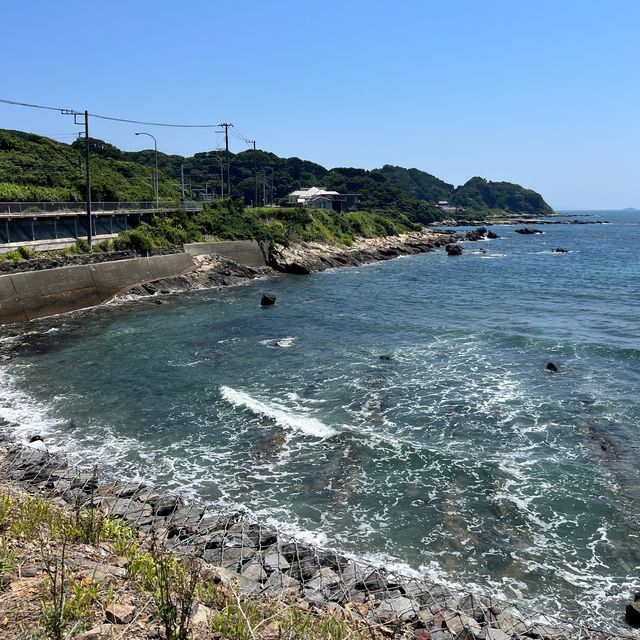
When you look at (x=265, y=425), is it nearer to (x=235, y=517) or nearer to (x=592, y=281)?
(x=235, y=517)

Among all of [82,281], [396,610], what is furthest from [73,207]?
[396,610]

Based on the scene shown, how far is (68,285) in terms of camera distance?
35031mm

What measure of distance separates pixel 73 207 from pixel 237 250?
16241mm

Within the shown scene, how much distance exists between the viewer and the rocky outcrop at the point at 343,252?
192ft

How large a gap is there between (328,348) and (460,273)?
36.0 meters

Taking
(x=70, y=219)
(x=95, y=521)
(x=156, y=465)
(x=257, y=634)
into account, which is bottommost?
(x=156, y=465)

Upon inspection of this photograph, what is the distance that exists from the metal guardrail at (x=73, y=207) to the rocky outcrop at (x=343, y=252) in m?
11.0

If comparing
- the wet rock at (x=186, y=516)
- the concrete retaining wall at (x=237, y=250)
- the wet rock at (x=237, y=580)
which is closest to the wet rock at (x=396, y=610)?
the wet rock at (x=237, y=580)

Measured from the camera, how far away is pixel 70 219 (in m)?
41.5

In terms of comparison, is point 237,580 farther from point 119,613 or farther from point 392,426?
point 392,426

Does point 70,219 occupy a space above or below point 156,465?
above

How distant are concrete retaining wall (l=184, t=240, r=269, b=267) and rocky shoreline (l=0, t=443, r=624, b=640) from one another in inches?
1503

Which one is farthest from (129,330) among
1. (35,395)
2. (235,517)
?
(235,517)

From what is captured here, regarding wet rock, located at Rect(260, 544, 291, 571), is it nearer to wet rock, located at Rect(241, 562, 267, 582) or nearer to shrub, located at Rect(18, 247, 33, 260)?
wet rock, located at Rect(241, 562, 267, 582)
